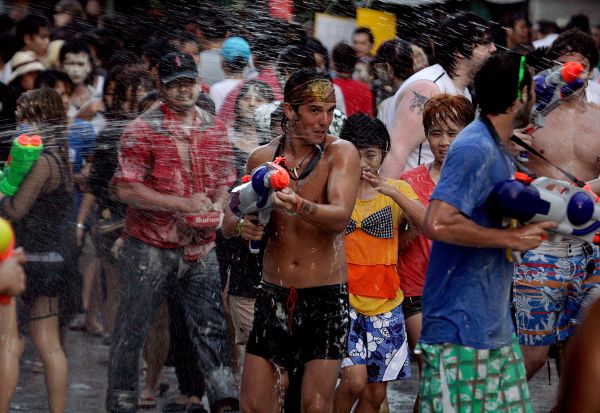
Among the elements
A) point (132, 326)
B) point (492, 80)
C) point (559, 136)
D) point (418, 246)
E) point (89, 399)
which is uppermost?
point (492, 80)

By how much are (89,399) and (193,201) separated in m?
1.60

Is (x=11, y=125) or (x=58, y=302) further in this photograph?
(x=11, y=125)

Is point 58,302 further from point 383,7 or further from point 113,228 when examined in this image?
point 383,7

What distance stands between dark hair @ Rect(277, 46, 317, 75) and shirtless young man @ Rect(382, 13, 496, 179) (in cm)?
80

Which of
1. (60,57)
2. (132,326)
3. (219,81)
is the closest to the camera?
(132,326)

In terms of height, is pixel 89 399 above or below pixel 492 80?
below

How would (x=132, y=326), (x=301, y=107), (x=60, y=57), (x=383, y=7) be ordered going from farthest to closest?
(x=383, y=7) → (x=60, y=57) → (x=132, y=326) → (x=301, y=107)

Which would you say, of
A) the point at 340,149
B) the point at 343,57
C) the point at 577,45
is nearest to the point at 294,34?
the point at 343,57

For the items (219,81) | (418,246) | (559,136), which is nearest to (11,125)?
(219,81)

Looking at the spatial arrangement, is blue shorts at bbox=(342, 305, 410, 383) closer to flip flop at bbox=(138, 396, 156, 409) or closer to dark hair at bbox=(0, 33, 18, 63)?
flip flop at bbox=(138, 396, 156, 409)

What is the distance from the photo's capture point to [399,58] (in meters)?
9.19

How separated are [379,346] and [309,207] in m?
1.25

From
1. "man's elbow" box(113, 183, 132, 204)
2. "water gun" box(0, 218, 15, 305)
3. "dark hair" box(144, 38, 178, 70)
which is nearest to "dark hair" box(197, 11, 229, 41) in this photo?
"dark hair" box(144, 38, 178, 70)

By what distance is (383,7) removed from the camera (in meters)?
11.9
